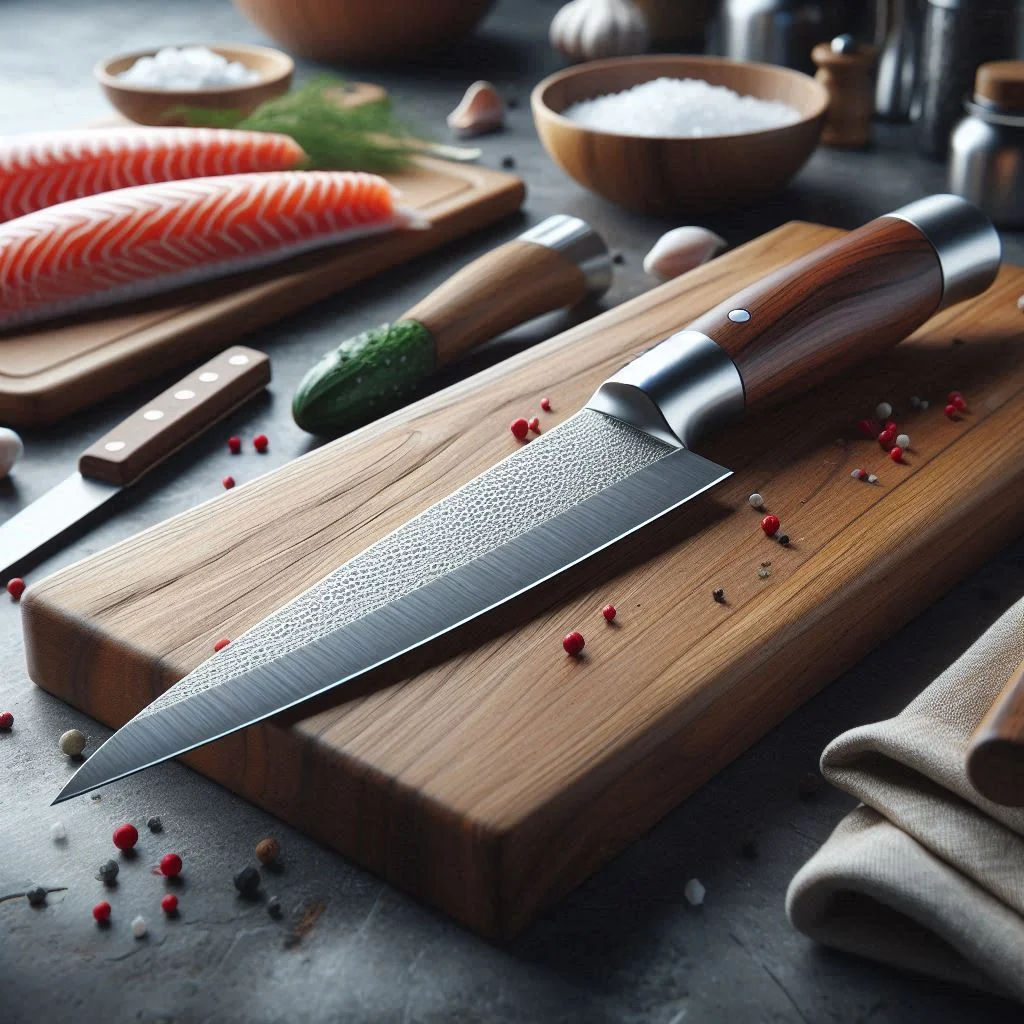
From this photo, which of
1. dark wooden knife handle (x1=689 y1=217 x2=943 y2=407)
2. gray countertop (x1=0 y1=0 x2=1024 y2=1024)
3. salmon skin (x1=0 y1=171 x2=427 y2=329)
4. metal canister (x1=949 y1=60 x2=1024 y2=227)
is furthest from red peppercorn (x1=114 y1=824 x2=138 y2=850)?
metal canister (x1=949 y1=60 x2=1024 y2=227)

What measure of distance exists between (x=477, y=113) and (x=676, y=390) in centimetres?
113

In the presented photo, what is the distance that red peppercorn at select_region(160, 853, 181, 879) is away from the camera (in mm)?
759

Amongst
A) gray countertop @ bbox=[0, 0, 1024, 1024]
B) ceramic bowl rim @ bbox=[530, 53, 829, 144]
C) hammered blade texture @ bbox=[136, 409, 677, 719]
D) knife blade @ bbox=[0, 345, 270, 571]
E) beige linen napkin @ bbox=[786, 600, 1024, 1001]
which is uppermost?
ceramic bowl rim @ bbox=[530, 53, 829, 144]

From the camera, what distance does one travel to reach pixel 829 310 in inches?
42.9

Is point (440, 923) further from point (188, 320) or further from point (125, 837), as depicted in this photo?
point (188, 320)

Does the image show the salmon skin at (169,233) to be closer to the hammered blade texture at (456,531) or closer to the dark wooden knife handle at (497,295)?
the dark wooden knife handle at (497,295)

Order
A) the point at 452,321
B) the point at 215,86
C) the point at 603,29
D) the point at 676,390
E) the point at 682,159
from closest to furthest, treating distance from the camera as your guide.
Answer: the point at 676,390 < the point at 452,321 < the point at 682,159 < the point at 215,86 < the point at 603,29

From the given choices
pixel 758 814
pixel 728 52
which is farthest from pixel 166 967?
pixel 728 52

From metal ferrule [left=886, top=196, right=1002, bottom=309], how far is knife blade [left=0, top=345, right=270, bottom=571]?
59 centimetres

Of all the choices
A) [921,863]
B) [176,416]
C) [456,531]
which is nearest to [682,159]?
[176,416]

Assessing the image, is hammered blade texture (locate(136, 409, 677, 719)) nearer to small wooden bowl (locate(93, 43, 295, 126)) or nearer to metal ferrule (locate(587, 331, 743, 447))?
metal ferrule (locate(587, 331, 743, 447))

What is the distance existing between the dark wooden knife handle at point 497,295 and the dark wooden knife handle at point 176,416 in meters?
0.16

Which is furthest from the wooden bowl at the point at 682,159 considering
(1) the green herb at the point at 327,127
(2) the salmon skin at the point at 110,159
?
(2) the salmon skin at the point at 110,159

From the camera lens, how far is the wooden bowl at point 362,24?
218 centimetres
